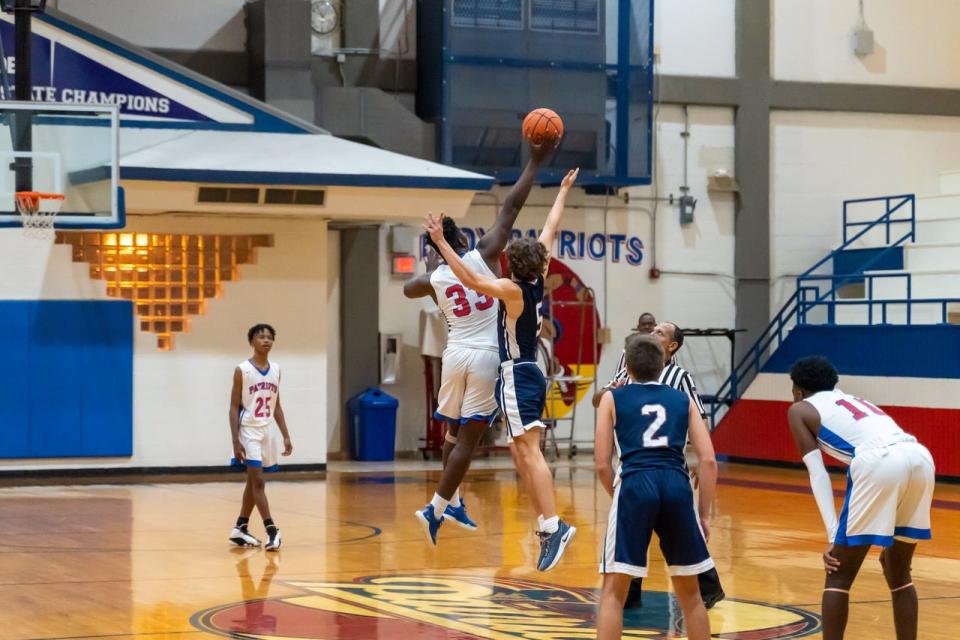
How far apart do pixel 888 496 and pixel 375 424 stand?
13.4 meters

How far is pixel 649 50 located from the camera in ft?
67.5

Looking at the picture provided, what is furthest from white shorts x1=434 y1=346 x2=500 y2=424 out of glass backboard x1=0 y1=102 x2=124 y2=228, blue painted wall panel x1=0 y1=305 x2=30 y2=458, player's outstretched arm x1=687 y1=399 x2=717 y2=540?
blue painted wall panel x1=0 y1=305 x2=30 y2=458

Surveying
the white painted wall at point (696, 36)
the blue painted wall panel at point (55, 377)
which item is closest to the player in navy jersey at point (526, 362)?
the blue painted wall panel at point (55, 377)

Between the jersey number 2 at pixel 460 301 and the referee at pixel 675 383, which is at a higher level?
the jersey number 2 at pixel 460 301

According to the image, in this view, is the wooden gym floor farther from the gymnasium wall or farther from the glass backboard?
the glass backboard

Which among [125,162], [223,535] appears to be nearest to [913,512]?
[223,535]

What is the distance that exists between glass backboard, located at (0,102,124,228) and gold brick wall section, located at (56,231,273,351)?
443cm

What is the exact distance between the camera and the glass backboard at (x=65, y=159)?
1243 cm

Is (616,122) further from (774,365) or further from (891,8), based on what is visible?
(891,8)

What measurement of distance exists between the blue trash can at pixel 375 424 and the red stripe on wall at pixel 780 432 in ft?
15.1

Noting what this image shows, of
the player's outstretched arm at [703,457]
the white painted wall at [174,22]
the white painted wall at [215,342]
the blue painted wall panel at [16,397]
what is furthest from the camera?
the white painted wall at [174,22]

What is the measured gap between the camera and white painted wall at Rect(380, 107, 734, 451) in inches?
850

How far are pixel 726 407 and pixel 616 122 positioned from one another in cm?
465

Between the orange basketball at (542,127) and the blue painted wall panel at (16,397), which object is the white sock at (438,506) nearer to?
the orange basketball at (542,127)
